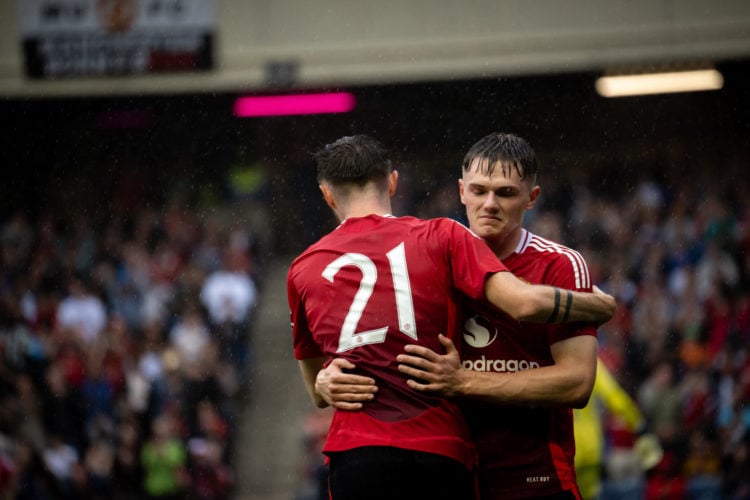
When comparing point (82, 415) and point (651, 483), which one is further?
point (82, 415)

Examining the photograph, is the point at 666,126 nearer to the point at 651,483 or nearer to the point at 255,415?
the point at 651,483

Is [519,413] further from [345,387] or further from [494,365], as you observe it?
[345,387]

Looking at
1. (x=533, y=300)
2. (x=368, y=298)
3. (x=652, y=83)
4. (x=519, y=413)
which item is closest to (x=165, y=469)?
(x=652, y=83)

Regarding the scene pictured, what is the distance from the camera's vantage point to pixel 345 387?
272cm

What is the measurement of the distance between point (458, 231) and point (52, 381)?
8.12 m

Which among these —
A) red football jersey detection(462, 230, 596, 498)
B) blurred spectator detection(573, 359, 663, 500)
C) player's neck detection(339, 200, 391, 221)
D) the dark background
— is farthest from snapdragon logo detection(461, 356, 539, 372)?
the dark background

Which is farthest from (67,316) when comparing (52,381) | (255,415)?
(255,415)

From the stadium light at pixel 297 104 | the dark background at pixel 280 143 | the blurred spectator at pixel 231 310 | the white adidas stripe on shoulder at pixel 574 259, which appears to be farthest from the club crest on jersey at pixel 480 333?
the blurred spectator at pixel 231 310

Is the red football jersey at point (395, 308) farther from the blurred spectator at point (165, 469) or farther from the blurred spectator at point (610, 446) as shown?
the blurred spectator at point (165, 469)

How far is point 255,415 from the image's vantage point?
1043 centimetres

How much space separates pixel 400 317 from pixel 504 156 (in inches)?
28.2

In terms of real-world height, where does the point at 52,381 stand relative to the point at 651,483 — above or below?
above

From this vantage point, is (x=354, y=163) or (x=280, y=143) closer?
(x=354, y=163)

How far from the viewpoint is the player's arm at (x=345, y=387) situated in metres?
2.70
